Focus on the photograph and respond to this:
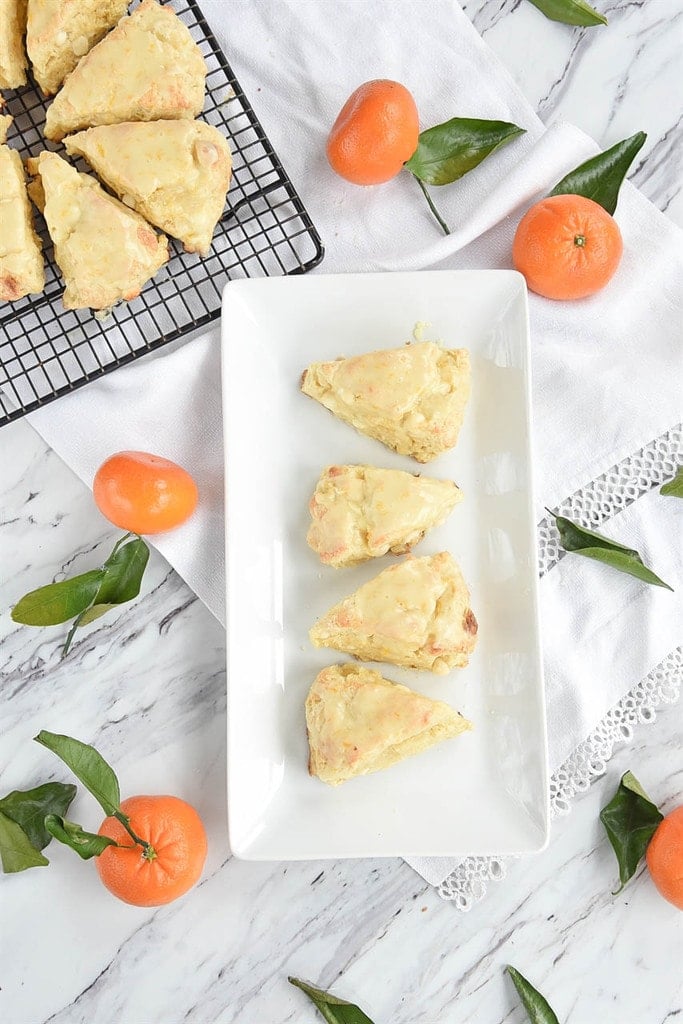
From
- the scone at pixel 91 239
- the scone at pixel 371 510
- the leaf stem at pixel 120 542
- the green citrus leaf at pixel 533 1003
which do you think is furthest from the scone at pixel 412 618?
the scone at pixel 91 239

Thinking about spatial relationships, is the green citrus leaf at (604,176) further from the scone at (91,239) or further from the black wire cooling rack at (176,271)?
the scone at (91,239)

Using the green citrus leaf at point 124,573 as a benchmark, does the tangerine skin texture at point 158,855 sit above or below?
below

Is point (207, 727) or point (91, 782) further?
point (207, 727)

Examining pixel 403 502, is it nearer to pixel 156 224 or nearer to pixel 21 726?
pixel 156 224

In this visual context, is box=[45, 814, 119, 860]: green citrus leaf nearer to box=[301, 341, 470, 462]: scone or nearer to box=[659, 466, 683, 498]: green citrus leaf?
box=[301, 341, 470, 462]: scone

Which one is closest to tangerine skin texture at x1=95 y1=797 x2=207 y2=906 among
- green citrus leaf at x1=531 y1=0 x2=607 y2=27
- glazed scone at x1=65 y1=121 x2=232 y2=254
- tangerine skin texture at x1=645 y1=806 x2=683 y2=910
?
tangerine skin texture at x1=645 y1=806 x2=683 y2=910

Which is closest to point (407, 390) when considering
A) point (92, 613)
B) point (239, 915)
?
point (92, 613)

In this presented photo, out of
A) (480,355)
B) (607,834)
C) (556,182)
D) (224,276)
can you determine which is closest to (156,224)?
(224,276)
